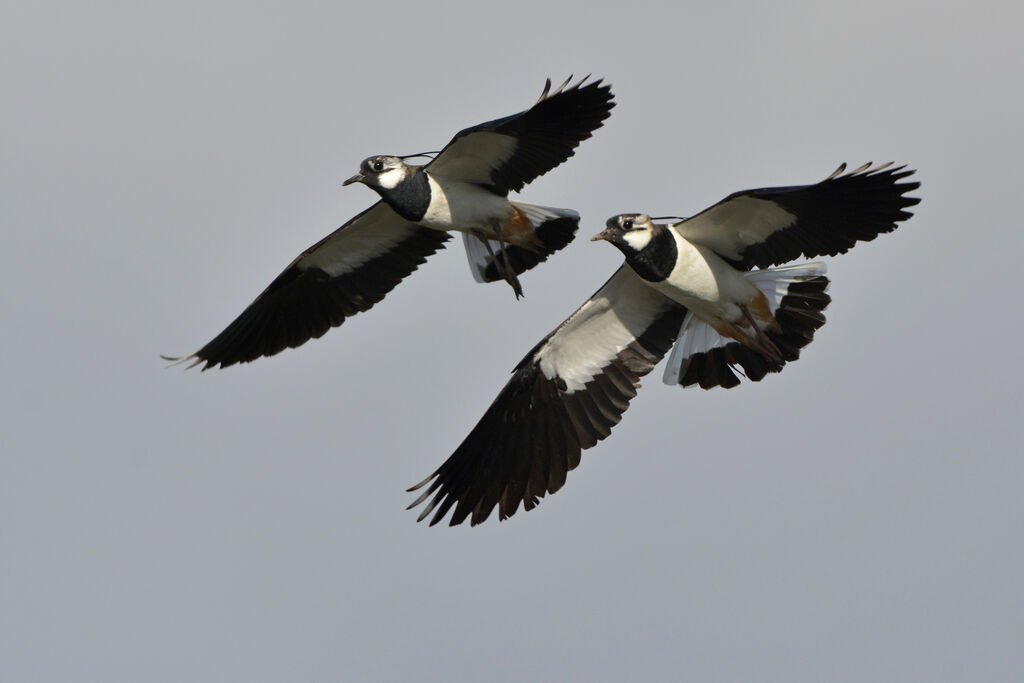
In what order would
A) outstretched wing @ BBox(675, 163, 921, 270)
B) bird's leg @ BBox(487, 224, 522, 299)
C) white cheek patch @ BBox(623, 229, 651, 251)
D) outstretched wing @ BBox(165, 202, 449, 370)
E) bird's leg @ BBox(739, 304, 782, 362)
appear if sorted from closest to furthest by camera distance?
outstretched wing @ BBox(675, 163, 921, 270) < white cheek patch @ BBox(623, 229, 651, 251) < bird's leg @ BBox(739, 304, 782, 362) < bird's leg @ BBox(487, 224, 522, 299) < outstretched wing @ BBox(165, 202, 449, 370)

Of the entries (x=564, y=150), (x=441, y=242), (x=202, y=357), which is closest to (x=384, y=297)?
(x=441, y=242)

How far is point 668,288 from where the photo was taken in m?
12.8

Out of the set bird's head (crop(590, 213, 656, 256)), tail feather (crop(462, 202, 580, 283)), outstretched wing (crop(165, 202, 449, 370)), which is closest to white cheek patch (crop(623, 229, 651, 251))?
bird's head (crop(590, 213, 656, 256))

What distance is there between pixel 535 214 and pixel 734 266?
2.10m

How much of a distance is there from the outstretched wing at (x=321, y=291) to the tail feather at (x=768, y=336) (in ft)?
9.75

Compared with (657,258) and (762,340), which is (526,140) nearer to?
(657,258)

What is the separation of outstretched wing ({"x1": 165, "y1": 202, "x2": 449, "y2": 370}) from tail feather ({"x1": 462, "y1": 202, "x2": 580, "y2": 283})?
60 centimetres

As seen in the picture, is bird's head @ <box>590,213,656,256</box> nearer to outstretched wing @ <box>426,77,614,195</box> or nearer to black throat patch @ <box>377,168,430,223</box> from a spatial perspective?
outstretched wing @ <box>426,77,614,195</box>

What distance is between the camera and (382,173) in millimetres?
13945

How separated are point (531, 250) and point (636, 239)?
2169 millimetres

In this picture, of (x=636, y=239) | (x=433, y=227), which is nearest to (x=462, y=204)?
(x=433, y=227)

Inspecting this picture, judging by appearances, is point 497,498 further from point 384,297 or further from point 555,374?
point 384,297

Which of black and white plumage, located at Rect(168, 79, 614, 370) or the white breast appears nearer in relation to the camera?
the white breast

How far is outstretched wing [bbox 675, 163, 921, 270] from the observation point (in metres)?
11.9
